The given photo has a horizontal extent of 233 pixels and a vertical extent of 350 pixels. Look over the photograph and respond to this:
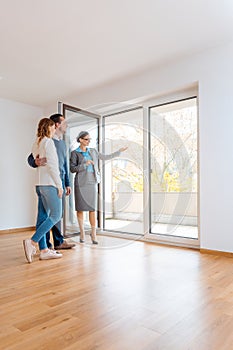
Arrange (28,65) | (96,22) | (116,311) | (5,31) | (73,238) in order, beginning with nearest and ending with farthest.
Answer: (116,311) → (96,22) → (5,31) → (28,65) → (73,238)

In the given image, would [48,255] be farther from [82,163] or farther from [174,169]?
[174,169]

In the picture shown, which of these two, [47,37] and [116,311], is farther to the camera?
[47,37]

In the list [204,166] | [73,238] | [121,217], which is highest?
[204,166]

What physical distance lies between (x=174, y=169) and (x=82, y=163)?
114cm

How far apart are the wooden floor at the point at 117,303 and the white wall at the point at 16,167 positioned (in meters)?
1.88

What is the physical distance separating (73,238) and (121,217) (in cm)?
68

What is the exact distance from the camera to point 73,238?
3562mm

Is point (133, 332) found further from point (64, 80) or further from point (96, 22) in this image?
point (64, 80)

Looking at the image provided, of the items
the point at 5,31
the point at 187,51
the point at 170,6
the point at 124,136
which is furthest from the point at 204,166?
the point at 5,31

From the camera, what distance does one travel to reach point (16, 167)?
462cm

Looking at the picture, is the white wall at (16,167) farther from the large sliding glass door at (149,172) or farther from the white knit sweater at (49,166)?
the white knit sweater at (49,166)

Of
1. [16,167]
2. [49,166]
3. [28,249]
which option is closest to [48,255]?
[28,249]

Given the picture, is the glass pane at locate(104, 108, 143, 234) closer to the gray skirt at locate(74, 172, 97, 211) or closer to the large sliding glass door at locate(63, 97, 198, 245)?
the large sliding glass door at locate(63, 97, 198, 245)

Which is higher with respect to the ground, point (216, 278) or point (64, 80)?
point (64, 80)
